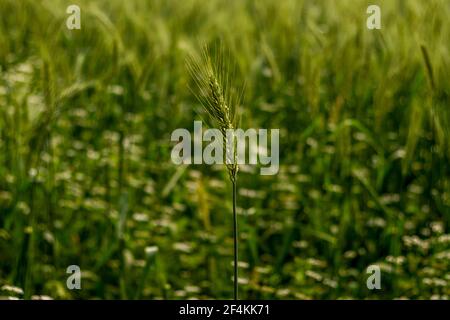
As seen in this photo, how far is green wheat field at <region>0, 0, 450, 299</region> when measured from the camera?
2.47 m

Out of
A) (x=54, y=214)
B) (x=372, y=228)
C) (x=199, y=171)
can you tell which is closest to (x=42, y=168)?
(x=54, y=214)

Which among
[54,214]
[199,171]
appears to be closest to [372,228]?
[199,171]

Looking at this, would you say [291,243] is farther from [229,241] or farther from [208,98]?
[208,98]

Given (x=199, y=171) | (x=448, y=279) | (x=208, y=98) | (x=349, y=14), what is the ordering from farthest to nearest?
(x=349, y=14) → (x=199, y=171) → (x=448, y=279) → (x=208, y=98)

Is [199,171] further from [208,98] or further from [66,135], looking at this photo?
[208,98]

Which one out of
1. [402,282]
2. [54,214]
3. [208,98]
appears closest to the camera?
[208,98]

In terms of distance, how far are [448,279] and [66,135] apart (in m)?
1.86

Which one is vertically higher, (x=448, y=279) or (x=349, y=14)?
(x=349, y=14)

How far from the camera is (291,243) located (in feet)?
9.23

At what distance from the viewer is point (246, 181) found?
3.09 m

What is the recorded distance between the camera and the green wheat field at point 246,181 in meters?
2.47

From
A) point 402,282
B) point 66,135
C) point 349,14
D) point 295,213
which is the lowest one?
point 402,282

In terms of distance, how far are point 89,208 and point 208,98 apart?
4.61ft
